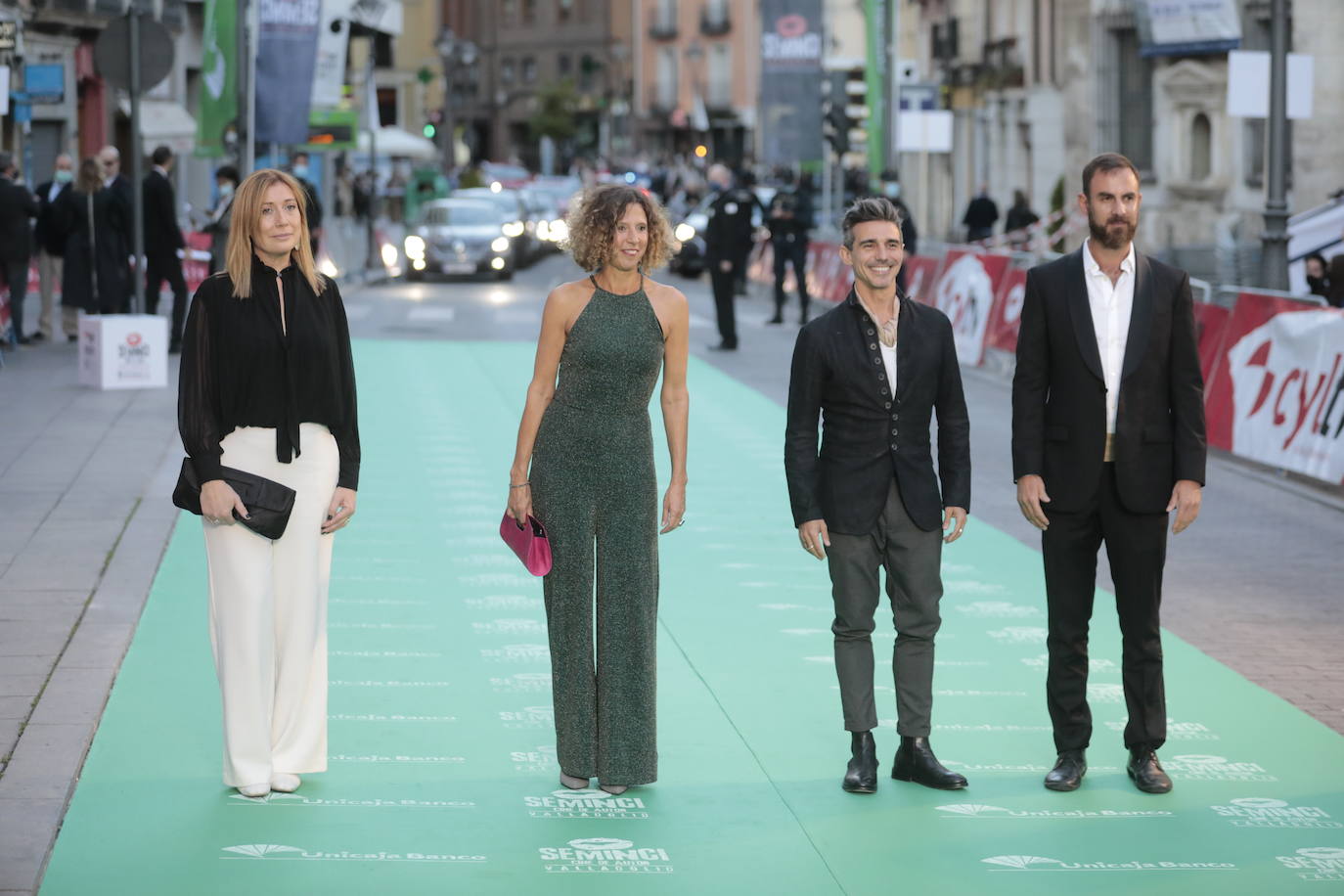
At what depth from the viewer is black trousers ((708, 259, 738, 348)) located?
903 inches

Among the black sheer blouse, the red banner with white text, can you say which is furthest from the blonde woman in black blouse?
the red banner with white text

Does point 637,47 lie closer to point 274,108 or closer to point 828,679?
point 274,108

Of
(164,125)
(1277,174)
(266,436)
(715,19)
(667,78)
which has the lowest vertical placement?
(266,436)

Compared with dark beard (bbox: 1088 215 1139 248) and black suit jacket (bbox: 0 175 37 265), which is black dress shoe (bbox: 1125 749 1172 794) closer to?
dark beard (bbox: 1088 215 1139 248)

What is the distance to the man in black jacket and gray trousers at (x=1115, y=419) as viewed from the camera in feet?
21.3

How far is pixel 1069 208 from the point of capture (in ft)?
132

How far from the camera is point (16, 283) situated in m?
21.0

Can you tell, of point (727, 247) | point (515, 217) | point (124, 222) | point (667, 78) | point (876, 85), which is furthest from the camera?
point (667, 78)

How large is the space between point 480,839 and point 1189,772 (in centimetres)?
231

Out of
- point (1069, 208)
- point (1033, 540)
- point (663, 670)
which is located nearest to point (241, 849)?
point (663, 670)

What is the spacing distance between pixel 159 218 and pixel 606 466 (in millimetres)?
15790

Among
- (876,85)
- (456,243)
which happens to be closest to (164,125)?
(456,243)

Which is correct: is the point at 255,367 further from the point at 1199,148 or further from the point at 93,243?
the point at 1199,148

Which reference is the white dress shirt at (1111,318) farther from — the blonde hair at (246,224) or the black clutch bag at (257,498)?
the black clutch bag at (257,498)
